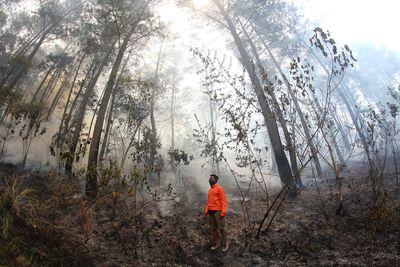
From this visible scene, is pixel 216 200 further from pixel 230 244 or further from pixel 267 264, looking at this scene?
pixel 267 264

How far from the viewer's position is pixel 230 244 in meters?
7.20

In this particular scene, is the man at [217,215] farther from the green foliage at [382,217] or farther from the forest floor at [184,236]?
the green foliage at [382,217]

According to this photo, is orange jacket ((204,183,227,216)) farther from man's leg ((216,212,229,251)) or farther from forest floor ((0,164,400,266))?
forest floor ((0,164,400,266))

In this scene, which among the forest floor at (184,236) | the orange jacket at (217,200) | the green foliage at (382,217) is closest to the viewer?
the forest floor at (184,236)

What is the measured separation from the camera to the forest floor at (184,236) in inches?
216

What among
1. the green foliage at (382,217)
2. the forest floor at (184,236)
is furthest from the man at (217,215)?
the green foliage at (382,217)

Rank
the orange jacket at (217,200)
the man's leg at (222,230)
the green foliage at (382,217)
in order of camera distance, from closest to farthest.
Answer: the green foliage at (382,217) → the man's leg at (222,230) → the orange jacket at (217,200)

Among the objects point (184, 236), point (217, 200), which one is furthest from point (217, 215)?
point (184, 236)

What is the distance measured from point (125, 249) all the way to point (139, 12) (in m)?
10.2

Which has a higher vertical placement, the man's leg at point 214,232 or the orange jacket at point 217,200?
the orange jacket at point 217,200

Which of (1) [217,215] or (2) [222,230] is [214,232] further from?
(1) [217,215]

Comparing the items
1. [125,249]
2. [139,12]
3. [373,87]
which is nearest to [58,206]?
[125,249]

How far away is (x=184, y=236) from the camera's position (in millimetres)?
7535

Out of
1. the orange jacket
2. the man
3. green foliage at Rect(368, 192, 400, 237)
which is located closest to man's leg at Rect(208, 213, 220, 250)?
the man
